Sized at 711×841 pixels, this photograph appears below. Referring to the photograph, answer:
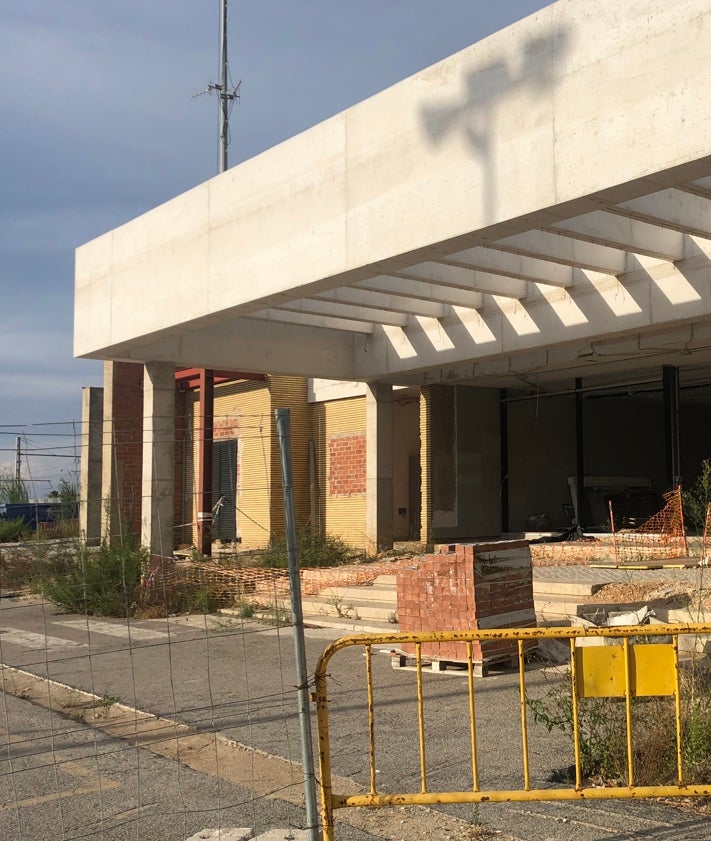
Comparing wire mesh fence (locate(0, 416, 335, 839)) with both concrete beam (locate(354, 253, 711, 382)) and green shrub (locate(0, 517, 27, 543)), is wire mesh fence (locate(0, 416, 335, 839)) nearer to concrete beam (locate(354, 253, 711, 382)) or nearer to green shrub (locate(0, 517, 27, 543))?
concrete beam (locate(354, 253, 711, 382))

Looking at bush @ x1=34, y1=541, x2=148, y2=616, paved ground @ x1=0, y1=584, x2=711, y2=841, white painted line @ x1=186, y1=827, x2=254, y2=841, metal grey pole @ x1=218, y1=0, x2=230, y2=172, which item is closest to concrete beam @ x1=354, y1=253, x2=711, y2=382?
paved ground @ x1=0, y1=584, x2=711, y2=841

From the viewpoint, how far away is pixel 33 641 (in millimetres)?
12914

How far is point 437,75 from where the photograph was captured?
10.5 meters

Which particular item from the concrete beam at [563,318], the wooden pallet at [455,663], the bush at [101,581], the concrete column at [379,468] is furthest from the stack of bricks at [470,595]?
the concrete column at [379,468]

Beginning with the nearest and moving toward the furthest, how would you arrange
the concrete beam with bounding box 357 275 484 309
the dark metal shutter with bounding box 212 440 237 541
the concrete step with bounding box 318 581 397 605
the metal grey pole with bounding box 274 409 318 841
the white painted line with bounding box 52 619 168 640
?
the metal grey pole with bounding box 274 409 318 841, the white painted line with bounding box 52 619 168 640, the concrete step with bounding box 318 581 397 605, the concrete beam with bounding box 357 275 484 309, the dark metal shutter with bounding box 212 440 237 541

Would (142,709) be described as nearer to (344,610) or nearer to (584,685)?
(584,685)

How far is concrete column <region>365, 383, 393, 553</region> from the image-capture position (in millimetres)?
20547

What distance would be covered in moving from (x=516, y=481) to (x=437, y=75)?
1409cm

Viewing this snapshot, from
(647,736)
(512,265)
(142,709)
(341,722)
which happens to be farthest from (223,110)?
(647,736)

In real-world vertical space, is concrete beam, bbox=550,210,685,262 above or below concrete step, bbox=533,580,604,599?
above

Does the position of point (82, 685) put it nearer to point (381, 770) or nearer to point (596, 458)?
point (381, 770)

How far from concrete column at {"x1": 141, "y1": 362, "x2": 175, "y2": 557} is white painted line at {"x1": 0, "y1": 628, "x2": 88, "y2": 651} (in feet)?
10.4

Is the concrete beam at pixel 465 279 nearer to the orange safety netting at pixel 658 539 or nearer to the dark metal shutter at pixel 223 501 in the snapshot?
the orange safety netting at pixel 658 539

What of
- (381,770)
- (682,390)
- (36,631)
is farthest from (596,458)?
(381,770)
